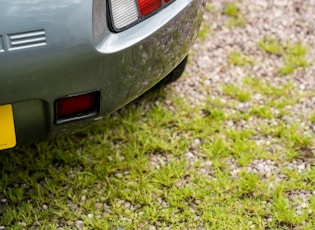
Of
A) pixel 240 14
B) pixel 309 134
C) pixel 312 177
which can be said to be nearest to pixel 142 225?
pixel 312 177

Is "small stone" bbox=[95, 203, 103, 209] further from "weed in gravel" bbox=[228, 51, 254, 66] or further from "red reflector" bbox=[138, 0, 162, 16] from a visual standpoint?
"weed in gravel" bbox=[228, 51, 254, 66]

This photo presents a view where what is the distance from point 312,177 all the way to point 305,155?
0.57ft

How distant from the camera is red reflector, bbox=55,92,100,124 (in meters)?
2.10

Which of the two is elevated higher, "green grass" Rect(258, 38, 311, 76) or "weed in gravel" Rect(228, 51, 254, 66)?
"green grass" Rect(258, 38, 311, 76)

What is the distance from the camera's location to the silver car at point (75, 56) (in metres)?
1.88

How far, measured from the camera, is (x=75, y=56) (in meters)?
1.96

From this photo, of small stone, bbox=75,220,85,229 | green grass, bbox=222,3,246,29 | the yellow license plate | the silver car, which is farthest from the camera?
green grass, bbox=222,3,246,29

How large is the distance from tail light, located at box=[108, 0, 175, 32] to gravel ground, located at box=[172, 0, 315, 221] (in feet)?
2.98

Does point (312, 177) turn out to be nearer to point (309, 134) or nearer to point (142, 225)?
point (309, 134)

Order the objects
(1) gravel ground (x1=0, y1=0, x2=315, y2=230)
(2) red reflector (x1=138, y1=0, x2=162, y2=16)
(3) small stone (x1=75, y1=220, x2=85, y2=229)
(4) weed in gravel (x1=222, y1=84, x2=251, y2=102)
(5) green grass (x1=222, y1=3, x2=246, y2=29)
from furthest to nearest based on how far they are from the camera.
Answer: (5) green grass (x1=222, y1=3, x2=246, y2=29), (4) weed in gravel (x1=222, y1=84, x2=251, y2=102), (1) gravel ground (x1=0, y1=0, x2=315, y2=230), (3) small stone (x1=75, y1=220, x2=85, y2=229), (2) red reflector (x1=138, y1=0, x2=162, y2=16)

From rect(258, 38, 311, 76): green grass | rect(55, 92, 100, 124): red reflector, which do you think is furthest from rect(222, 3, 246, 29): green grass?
rect(55, 92, 100, 124): red reflector

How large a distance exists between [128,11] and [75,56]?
277 mm

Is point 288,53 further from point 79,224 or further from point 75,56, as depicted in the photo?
point 75,56

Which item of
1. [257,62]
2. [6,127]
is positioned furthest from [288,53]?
[6,127]
